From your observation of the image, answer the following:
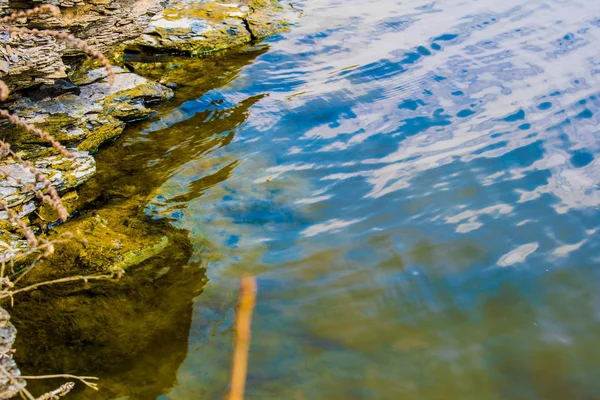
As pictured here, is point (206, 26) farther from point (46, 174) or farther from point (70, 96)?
point (46, 174)

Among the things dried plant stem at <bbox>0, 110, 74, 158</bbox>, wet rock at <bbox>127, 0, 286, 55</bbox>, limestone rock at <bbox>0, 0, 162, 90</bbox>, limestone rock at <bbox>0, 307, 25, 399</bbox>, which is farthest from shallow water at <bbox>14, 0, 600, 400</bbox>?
dried plant stem at <bbox>0, 110, 74, 158</bbox>

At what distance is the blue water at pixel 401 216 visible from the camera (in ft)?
12.1

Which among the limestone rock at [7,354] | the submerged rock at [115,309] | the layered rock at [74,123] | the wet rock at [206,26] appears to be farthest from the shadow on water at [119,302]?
the wet rock at [206,26]

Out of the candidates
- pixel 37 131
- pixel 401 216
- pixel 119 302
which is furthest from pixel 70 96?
pixel 401 216

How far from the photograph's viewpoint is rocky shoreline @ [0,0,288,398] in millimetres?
4660

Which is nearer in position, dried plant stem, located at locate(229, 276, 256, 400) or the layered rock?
dried plant stem, located at locate(229, 276, 256, 400)

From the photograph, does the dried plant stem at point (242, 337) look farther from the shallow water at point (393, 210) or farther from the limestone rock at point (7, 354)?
the limestone rock at point (7, 354)

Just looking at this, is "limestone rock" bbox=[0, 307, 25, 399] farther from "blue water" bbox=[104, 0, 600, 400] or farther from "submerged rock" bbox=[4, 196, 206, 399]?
"blue water" bbox=[104, 0, 600, 400]

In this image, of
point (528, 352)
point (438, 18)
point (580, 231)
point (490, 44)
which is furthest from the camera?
point (438, 18)

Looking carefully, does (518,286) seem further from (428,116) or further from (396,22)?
(396,22)

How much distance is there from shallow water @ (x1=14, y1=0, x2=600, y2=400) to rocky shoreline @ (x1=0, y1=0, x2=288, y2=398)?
1.08 feet

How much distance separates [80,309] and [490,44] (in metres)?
8.45

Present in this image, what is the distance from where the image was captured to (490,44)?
29.6ft

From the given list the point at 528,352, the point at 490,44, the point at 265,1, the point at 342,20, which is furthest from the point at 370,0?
the point at 528,352
